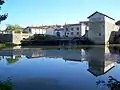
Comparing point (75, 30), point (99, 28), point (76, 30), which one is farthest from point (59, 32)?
point (99, 28)

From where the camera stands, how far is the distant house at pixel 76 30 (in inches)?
2714

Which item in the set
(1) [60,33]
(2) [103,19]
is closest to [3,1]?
(2) [103,19]

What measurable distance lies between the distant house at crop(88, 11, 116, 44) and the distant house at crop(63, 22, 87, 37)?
12369mm

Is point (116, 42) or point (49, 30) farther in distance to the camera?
point (49, 30)

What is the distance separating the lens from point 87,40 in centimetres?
5584

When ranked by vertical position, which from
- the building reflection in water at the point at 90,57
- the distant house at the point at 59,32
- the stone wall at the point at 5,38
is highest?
the distant house at the point at 59,32

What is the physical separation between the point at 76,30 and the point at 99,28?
602 inches

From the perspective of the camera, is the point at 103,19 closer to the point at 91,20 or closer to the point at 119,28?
the point at 91,20

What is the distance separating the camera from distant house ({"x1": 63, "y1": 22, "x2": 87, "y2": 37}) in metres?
68.9

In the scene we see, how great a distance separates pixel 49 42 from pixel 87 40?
28.4 feet

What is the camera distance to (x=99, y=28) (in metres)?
55.3

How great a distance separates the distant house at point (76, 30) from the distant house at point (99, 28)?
12.4 meters

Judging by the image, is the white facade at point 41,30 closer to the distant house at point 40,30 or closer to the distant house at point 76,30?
the distant house at point 40,30

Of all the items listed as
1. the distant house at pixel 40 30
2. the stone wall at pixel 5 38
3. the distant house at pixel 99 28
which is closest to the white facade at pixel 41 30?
the distant house at pixel 40 30
